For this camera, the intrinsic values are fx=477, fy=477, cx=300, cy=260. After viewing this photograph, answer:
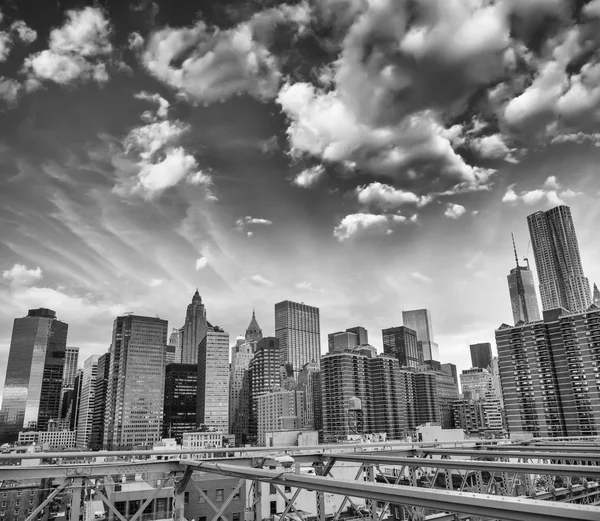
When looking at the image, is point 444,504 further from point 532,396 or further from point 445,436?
point 532,396

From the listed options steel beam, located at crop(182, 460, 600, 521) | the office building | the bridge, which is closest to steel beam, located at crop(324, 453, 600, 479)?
the bridge

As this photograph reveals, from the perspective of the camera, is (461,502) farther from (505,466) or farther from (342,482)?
(505,466)

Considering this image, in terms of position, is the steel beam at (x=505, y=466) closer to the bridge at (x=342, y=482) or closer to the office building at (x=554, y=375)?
the bridge at (x=342, y=482)

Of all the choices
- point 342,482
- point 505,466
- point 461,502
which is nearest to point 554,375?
point 505,466

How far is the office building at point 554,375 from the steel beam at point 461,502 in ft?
418

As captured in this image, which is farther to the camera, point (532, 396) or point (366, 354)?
point (366, 354)

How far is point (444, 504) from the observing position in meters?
6.25

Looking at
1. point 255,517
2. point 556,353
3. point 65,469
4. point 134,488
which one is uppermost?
point 556,353

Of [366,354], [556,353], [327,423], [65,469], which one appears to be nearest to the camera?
[65,469]

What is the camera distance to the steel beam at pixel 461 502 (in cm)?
521

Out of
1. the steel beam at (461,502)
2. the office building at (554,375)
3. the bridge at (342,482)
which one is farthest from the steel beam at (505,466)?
the office building at (554,375)

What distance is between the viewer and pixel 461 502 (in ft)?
19.9

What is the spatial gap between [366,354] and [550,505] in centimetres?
18772

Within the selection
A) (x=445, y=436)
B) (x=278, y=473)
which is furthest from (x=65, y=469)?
(x=445, y=436)
